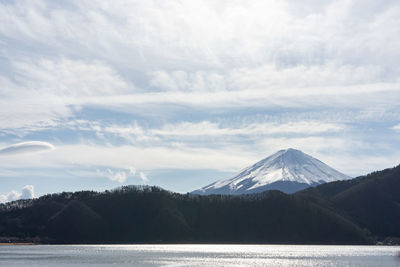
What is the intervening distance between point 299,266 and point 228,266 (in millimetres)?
24732

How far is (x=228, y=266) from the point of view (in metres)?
177

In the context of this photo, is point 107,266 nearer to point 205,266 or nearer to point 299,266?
point 205,266

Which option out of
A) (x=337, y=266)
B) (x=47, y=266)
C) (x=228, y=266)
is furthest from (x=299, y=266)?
(x=47, y=266)

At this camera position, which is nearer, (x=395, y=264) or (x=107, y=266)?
(x=107, y=266)

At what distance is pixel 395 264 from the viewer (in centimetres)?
18150

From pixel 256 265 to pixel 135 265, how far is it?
43.1 meters

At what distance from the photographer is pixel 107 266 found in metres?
170

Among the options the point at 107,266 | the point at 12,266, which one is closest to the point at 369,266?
the point at 107,266

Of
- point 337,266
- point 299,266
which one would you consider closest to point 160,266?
point 299,266

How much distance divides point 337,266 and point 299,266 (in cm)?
1283

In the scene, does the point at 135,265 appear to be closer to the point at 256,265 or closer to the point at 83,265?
the point at 83,265

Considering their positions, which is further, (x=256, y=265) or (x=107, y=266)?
(x=256, y=265)

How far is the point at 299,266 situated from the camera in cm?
17762

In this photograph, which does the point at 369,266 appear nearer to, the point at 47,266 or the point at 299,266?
the point at 299,266
